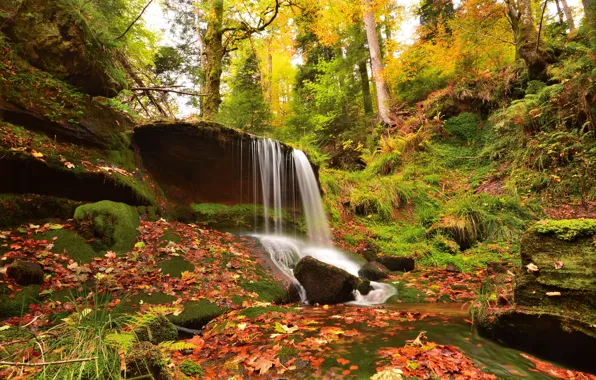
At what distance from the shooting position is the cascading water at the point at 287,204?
8.37 metres

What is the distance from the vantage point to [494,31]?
14.7 metres

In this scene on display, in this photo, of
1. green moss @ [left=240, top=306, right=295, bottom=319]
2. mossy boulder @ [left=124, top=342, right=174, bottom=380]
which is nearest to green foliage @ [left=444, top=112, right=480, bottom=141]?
green moss @ [left=240, top=306, right=295, bottom=319]

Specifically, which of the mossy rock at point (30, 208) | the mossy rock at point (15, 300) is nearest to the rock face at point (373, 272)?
the mossy rock at point (15, 300)

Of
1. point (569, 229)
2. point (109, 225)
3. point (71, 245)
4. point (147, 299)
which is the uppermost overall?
point (109, 225)

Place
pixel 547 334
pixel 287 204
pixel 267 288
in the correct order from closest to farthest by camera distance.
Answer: pixel 547 334 → pixel 267 288 → pixel 287 204

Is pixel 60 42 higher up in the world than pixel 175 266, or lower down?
higher up

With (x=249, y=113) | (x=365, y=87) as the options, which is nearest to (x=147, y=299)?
(x=249, y=113)

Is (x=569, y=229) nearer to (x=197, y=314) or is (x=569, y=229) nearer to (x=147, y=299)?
(x=197, y=314)

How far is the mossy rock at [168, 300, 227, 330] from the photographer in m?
4.23

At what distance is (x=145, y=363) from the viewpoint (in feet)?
5.57

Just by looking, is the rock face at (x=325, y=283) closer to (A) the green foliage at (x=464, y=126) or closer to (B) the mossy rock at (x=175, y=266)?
(B) the mossy rock at (x=175, y=266)

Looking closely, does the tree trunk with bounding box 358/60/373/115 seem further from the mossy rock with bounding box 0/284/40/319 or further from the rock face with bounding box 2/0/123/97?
the mossy rock with bounding box 0/284/40/319

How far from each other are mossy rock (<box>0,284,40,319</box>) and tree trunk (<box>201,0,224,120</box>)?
8.23 m

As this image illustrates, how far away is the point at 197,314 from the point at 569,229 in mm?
5052
